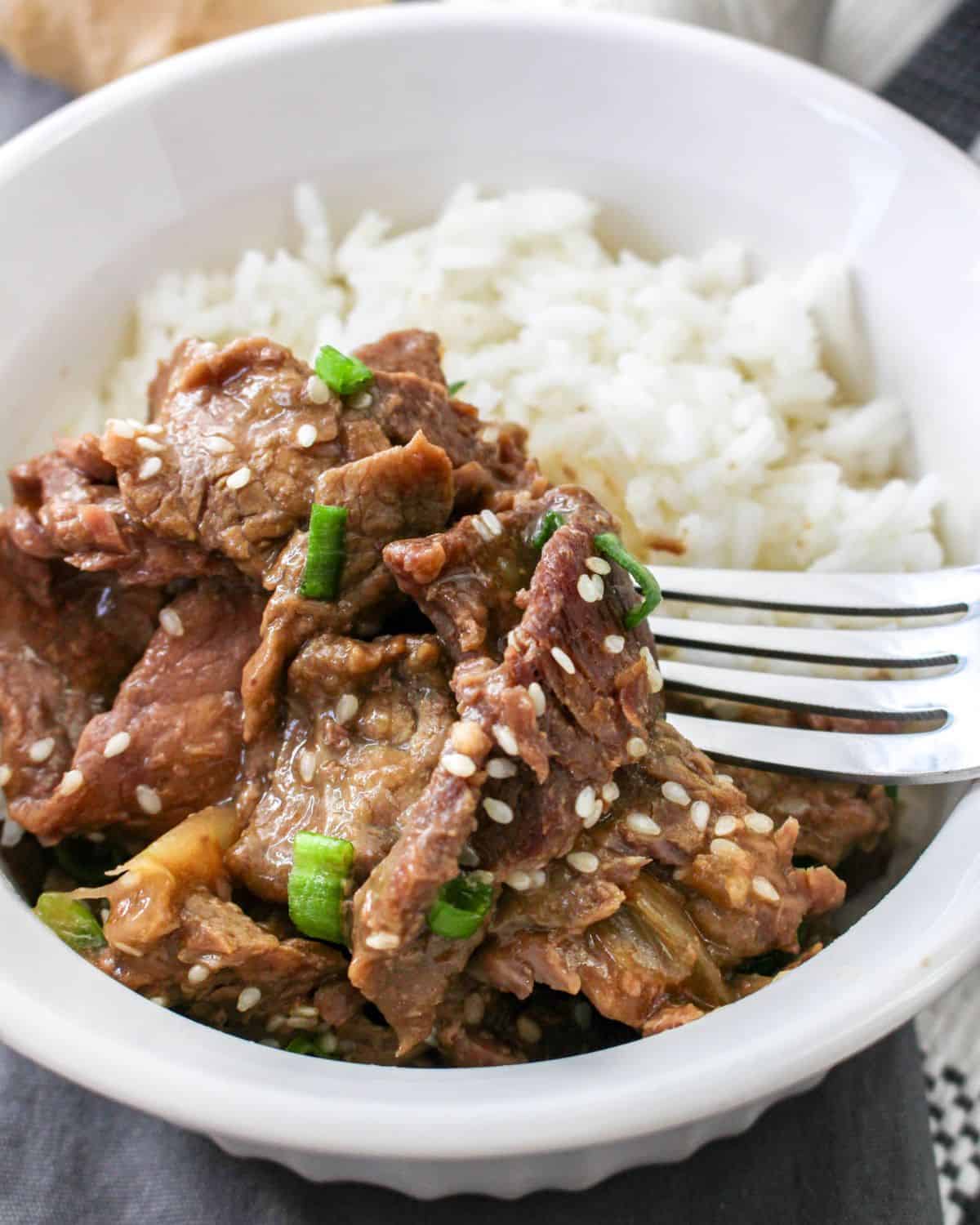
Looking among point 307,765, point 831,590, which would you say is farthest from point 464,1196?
point 831,590

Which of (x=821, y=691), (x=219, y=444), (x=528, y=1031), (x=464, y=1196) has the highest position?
(x=219, y=444)

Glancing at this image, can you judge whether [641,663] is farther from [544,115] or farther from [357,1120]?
[544,115]

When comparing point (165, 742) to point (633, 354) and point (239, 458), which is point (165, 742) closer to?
point (239, 458)

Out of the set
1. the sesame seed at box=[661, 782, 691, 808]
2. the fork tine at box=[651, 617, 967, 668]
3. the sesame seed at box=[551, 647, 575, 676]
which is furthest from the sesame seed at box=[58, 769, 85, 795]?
the fork tine at box=[651, 617, 967, 668]

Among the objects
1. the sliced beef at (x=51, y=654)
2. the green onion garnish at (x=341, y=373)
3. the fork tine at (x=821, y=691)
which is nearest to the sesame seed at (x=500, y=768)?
the fork tine at (x=821, y=691)

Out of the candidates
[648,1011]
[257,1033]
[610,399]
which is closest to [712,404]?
[610,399]
